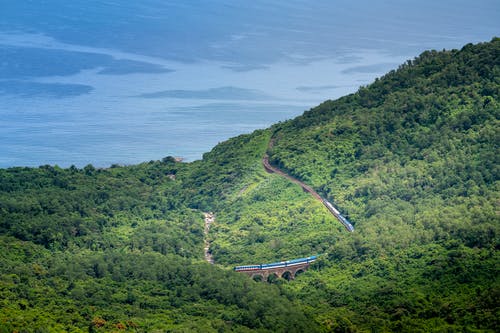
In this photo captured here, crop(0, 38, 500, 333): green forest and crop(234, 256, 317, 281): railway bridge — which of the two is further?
crop(234, 256, 317, 281): railway bridge

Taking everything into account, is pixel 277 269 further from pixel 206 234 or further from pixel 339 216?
pixel 206 234

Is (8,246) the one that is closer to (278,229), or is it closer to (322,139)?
(278,229)

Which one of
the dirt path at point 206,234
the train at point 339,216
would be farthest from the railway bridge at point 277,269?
the train at point 339,216

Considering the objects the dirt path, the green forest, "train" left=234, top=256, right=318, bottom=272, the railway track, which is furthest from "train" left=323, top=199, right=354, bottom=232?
the dirt path

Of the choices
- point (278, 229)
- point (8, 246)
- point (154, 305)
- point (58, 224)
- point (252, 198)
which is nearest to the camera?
point (154, 305)

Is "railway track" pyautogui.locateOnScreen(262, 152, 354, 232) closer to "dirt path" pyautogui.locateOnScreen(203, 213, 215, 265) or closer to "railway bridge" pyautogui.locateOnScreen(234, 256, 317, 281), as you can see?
"railway bridge" pyautogui.locateOnScreen(234, 256, 317, 281)

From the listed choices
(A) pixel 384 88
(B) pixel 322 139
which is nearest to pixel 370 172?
(B) pixel 322 139

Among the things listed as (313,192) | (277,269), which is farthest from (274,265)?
(313,192)
